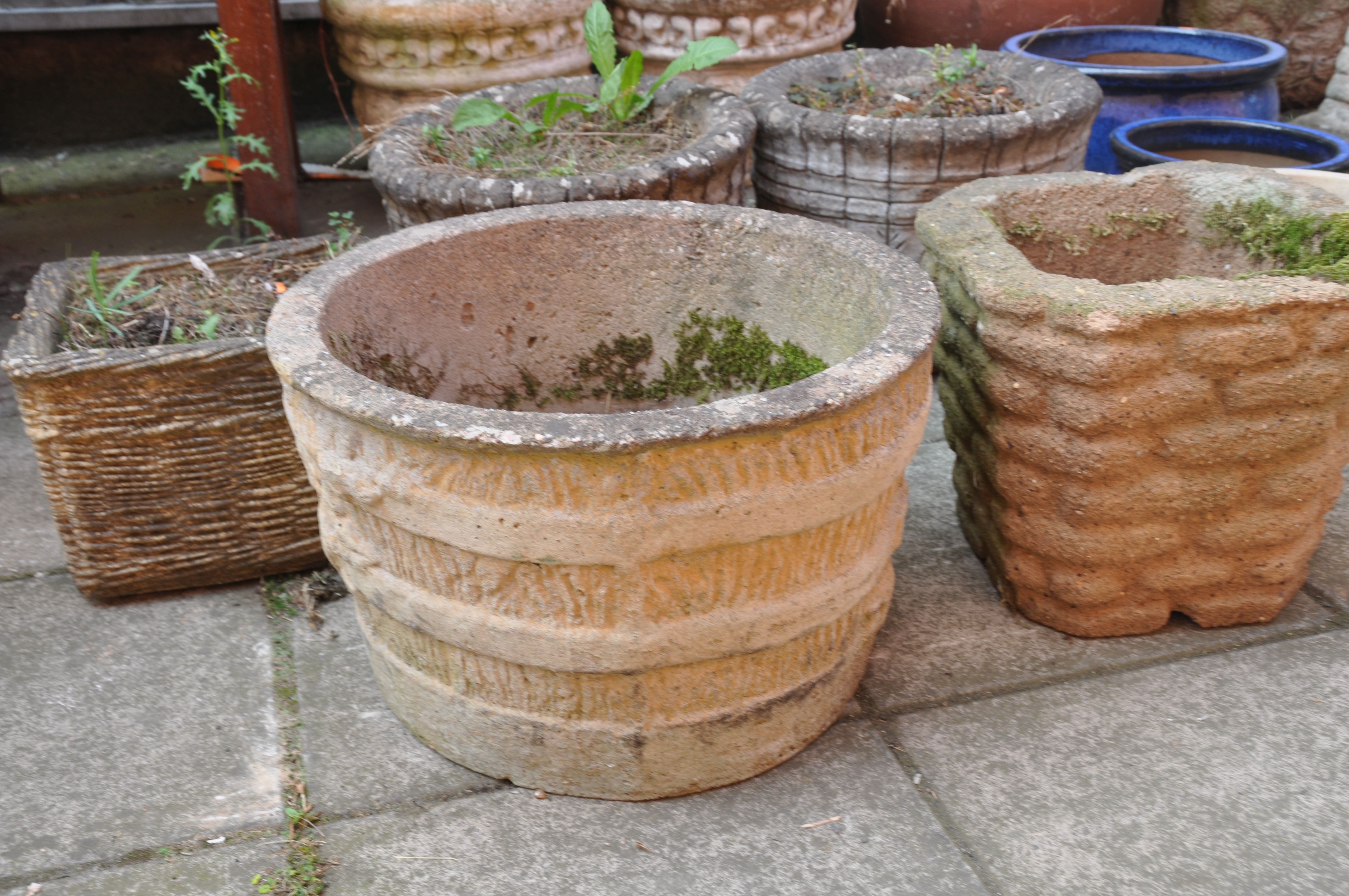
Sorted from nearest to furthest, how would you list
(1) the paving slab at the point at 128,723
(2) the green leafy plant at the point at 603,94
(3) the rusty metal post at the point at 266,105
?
(1) the paving slab at the point at 128,723 → (2) the green leafy plant at the point at 603,94 → (3) the rusty metal post at the point at 266,105

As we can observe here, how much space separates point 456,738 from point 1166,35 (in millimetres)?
3779

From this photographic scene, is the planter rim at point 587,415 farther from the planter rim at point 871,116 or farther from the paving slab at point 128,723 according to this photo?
the planter rim at point 871,116

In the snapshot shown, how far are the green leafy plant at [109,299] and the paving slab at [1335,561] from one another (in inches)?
106

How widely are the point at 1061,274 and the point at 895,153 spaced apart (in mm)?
721

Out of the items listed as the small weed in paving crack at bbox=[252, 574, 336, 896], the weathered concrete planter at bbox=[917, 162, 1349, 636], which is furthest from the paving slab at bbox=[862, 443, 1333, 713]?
the small weed in paving crack at bbox=[252, 574, 336, 896]

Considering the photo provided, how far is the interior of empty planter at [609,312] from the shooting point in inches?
87.9

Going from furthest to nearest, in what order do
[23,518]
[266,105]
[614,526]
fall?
[266,105]
[23,518]
[614,526]

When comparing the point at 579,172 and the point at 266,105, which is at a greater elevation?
the point at 266,105

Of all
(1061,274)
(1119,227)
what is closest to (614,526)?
(1061,274)

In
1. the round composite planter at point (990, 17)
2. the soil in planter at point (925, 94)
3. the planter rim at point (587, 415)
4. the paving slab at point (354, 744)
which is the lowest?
the paving slab at point (354, 744)

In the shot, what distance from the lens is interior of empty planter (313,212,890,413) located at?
2.23 metres

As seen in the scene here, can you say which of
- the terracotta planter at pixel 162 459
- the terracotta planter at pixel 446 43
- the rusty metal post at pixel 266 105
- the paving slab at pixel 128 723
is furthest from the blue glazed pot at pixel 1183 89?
the paving slab at pixel 128 723

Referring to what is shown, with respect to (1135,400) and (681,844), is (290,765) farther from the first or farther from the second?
(1135,400)

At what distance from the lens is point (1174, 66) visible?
4102 mm
